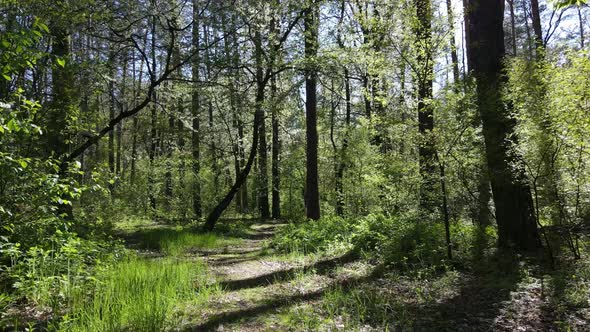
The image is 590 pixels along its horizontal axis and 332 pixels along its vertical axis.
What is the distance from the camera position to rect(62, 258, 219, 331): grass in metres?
3.25

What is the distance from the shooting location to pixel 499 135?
566 centimetres

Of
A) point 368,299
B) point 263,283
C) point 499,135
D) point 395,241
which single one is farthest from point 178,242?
point 499,135

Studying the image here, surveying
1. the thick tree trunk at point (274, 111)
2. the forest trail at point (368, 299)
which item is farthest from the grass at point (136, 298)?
the thick tree trunk at point (274, 111)

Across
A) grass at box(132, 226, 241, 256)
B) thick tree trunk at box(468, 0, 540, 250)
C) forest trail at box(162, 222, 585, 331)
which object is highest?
thick tree trunk at box(468, 0, 540, 250)

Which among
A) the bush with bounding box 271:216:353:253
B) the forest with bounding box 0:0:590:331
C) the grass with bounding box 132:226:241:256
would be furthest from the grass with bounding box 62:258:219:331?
the bush with bounding box 271:216:353:253

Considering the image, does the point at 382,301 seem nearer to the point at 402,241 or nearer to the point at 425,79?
the point at 402,241

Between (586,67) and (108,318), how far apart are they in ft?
20.2

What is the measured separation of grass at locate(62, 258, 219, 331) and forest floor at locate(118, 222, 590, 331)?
22cm

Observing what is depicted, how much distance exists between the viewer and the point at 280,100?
37.4ft

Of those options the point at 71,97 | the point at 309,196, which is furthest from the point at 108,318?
the point at 309,196

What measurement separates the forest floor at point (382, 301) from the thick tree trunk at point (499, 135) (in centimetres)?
77

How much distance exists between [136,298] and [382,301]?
2610 mm

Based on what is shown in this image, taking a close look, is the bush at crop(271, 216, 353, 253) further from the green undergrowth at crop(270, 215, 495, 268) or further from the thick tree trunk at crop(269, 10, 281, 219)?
the thick tree trunk at crop(269, 10, 281, 219)

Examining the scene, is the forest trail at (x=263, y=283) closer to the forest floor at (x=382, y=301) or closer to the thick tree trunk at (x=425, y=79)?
the forest floor at (x=382, y=301)
